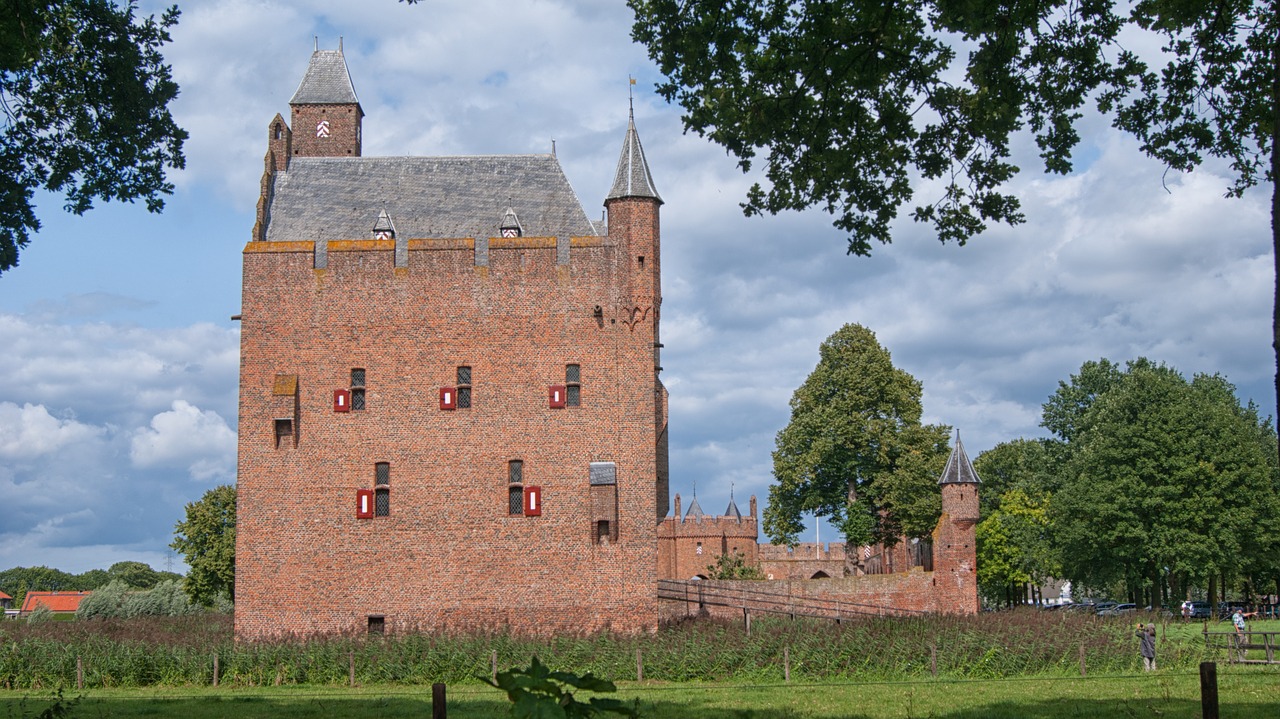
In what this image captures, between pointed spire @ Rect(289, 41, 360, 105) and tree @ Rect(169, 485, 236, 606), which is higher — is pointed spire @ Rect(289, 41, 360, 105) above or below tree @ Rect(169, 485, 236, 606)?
above

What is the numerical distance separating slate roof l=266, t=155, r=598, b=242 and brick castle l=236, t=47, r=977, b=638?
1.75 metres

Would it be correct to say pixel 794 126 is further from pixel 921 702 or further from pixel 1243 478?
pixel 1243 478

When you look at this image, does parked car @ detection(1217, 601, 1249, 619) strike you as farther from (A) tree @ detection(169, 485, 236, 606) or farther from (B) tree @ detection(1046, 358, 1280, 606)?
(A) tree @ detection(169, 485, 236, 606)

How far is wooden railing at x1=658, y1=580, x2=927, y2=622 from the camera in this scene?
94.9ft

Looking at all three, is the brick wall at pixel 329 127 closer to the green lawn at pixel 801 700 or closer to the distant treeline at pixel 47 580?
the green lawn at pixel 801 700

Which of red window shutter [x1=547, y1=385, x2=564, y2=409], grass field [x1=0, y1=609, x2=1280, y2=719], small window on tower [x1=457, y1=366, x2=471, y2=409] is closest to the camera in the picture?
grass field [x1=0, y1=609, x2=1280, y2=719]

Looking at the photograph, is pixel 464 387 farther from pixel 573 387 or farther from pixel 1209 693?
pixel 1209 693

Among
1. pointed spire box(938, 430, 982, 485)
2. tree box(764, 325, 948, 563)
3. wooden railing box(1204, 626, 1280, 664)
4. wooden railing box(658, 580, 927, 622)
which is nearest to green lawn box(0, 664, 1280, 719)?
wooden railing box(1204, 626, 1280, 664)

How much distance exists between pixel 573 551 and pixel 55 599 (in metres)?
88.6

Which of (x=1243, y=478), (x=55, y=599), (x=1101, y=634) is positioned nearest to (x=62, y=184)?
(x=1101, y=634)

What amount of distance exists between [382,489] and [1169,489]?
24096mm

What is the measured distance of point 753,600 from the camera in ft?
96.5

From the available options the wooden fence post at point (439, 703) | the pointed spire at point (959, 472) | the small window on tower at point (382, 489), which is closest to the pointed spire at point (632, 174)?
the small window on tower at point (382, 489)

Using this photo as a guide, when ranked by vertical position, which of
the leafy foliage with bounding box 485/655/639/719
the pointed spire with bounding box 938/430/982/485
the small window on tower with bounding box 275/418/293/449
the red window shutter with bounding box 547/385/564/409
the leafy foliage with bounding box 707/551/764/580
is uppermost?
the red window shutter with bounding box 547/385/564/409
